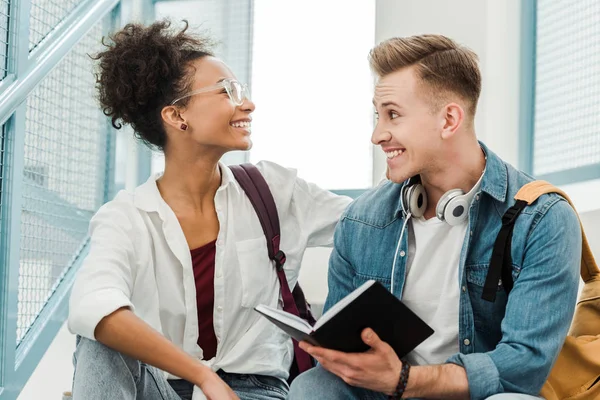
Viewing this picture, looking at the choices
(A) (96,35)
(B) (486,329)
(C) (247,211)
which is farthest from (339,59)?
(B) (486,329)

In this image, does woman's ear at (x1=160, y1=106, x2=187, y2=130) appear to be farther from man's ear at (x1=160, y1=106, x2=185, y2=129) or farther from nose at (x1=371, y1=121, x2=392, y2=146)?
nose at (x1=371, y1=121, x2=392, y2=146)

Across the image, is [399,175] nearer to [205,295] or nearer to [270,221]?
[270,221]

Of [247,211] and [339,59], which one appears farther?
[339,59]

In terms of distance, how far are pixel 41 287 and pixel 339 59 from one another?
1.81 metres

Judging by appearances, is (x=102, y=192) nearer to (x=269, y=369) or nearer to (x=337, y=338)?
(x=269, y=369)

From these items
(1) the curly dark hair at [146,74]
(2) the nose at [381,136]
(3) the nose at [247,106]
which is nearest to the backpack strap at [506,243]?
(2) the nose at [381,136]

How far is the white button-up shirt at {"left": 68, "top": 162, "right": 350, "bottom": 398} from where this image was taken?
82.0 inches

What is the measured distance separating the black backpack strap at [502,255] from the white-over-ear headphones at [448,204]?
0.38 ft

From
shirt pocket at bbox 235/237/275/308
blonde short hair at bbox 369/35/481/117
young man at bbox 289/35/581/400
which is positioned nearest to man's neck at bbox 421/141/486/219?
young man at bbox 289/35/581/400

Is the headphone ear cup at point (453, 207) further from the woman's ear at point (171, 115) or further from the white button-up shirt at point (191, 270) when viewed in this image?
the woman's ear at point (171, 115)

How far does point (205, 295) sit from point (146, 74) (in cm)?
75

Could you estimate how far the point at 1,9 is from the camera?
2.43 metres

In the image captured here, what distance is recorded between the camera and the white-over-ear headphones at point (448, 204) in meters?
1.79

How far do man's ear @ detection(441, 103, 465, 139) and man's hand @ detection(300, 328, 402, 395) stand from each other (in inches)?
23.7
